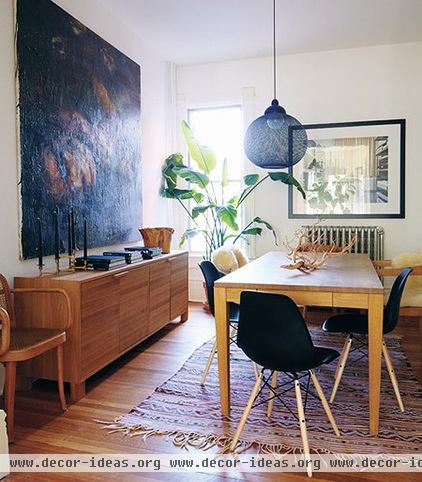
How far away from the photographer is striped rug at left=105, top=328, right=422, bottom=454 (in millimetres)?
2303

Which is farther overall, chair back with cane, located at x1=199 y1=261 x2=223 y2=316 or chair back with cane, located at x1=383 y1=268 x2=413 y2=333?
chair back with cane, located at x1=199 y1=261 x2=223 y2=316

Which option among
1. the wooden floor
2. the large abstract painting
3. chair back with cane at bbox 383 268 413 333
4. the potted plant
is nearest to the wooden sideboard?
the wooden floor

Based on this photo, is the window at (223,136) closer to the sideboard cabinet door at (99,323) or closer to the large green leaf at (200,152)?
the large green leaf at (200,152)

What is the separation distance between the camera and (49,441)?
2.33 m

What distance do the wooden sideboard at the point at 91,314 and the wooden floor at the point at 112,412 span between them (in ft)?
0.49

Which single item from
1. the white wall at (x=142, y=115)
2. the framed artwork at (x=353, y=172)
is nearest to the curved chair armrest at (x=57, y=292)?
the white wall at (x=142, y=115)

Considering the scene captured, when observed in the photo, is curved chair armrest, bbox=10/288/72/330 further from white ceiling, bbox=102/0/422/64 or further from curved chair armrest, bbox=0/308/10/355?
white ceiling, bbox=102/0/422/64

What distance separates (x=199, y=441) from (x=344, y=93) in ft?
13.8

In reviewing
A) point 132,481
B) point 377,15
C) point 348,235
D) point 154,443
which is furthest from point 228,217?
point 132,481

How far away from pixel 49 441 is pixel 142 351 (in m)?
1.50

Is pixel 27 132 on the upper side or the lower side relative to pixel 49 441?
upper

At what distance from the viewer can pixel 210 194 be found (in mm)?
5559

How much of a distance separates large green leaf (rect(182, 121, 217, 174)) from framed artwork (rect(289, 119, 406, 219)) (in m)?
0.99

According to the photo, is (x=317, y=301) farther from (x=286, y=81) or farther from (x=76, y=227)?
(x=286, y=81)
